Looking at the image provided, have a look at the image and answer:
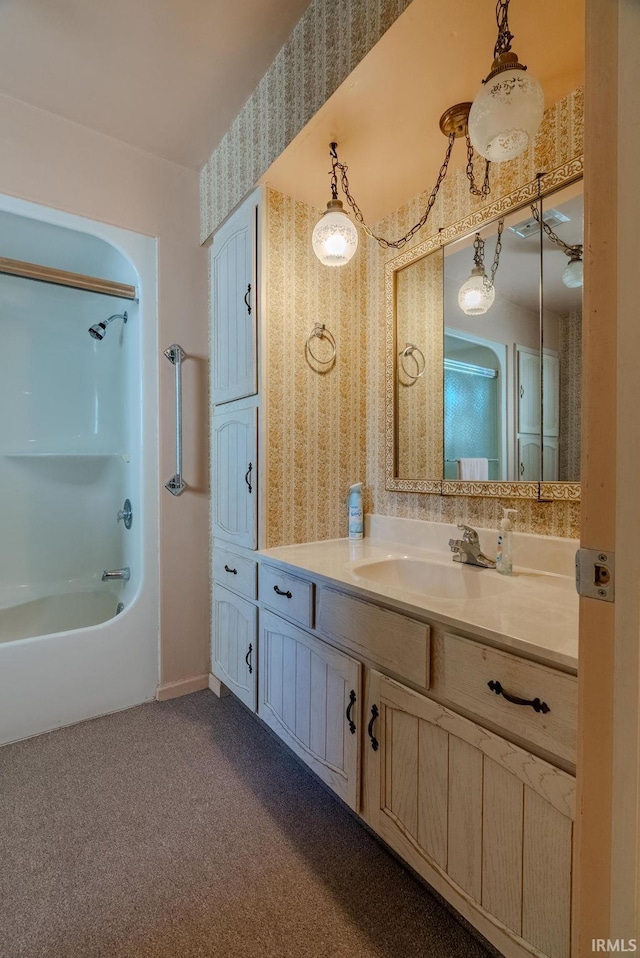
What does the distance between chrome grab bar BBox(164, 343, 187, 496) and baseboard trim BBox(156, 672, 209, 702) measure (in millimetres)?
940

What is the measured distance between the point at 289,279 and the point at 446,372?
0.75 m

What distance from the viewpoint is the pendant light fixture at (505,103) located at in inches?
38.9

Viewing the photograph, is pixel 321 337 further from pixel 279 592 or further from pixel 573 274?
pixel 279 592

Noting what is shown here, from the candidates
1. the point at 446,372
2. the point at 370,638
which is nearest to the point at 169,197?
the point at 446,372

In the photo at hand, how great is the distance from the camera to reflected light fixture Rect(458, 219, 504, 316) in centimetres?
147

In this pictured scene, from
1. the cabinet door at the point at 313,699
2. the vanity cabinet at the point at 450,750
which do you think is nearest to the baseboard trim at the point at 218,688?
the cabinet door at the point at 313,699

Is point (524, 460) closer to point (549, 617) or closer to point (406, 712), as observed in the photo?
point (549, 617)

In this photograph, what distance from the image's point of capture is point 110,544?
9.20 feet

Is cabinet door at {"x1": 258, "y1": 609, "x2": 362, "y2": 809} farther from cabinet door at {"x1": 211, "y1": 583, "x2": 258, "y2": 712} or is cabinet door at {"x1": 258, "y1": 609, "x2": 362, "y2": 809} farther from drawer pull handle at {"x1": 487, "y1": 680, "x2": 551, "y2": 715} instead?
drawer pull handle at {"x1": 487, "y1": 680, "x2": 551, "y2": 715}

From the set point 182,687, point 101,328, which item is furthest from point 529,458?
point 101,328

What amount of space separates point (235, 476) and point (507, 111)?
1482 millimetres

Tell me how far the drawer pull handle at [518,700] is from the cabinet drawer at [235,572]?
1.04m

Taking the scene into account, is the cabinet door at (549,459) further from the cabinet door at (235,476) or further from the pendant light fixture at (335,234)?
the cabinet door at (235,476)

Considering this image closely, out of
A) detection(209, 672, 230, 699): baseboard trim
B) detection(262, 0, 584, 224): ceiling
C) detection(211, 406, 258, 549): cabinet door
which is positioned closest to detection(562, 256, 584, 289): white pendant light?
detection(262, 0, 584, 224): ceiling
